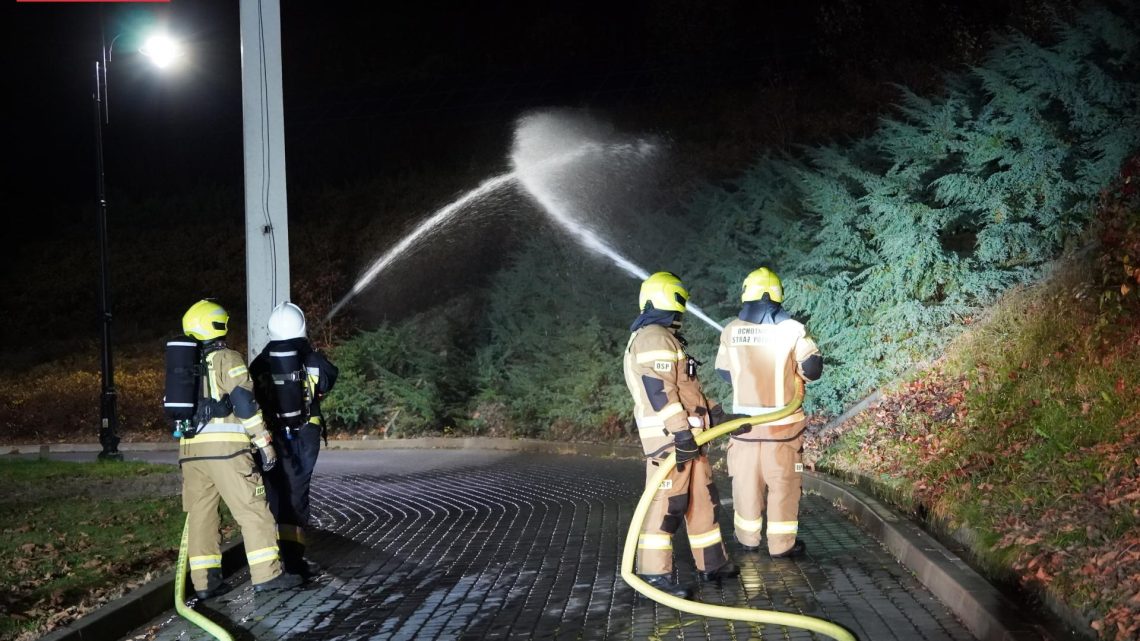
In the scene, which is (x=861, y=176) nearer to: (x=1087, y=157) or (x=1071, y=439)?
(x=1087, y=157)

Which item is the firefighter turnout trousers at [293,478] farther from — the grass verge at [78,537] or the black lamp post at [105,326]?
the black lamp post at [105,326]

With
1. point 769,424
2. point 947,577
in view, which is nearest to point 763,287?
point 769,424

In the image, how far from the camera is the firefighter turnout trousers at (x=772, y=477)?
838 centimetres

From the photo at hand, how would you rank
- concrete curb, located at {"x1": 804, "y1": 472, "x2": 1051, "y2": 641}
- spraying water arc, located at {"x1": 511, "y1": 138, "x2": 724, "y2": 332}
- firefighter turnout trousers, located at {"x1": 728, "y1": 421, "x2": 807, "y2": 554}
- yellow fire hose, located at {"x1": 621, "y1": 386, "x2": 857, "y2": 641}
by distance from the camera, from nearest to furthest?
1. concrete curb, located at {"x1": 804, "y1": 472, "x2": 1051, "y2": 641}
2. yellow fire hose, located at {"x1": 621, "y1": 386, "x2": 857, "y2": 641}
3. firefighter turnout trousers, located at {"x1": 728, "y1": 421, "x2": 807, "y2": 554}
4. spraying water arc, located at {"x1": 511, "y1": 138, "x2": 724, "y2": 332}

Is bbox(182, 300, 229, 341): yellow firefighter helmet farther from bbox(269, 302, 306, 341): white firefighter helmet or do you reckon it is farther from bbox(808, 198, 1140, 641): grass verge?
bbox(808, 198, 1140, 641): grass verge

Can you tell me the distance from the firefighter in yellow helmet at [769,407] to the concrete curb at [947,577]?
2.66ft

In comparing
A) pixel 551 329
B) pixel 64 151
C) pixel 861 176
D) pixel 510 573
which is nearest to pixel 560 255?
pixel 551 329

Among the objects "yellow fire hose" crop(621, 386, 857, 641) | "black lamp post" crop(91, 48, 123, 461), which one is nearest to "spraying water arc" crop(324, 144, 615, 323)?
"black lamp post" crop(91, 48, 123, 461)

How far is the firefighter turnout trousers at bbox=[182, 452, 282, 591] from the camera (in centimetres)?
806

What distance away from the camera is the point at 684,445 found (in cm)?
730

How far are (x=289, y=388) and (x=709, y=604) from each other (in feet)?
11.6

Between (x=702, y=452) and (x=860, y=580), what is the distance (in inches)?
53.5

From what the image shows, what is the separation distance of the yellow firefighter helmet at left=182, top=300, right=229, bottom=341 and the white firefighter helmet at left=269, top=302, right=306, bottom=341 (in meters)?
0.55

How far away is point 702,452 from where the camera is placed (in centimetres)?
773
